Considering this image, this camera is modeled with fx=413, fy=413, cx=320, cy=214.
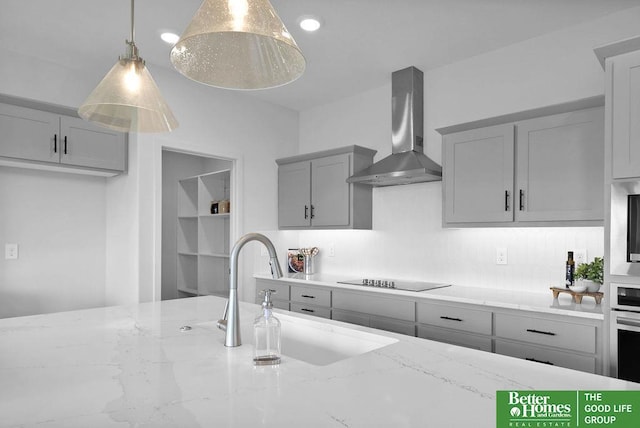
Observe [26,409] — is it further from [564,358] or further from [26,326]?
[564,358]

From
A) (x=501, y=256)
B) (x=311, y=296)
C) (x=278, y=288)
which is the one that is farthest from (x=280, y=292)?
(x=501, y=256)

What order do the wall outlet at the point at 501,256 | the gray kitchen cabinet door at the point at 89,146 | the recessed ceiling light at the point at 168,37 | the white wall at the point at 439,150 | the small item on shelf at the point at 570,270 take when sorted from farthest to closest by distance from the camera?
the gray kitchen cabinet door at the point at 89,146 → the wall outlet at the point at 501,256 → the recessed ceiling light at the point at 168,37 → the white wall at the point at 439,150 → the small item on shelf at the point at 570,270

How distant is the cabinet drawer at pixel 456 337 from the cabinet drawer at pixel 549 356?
8cm

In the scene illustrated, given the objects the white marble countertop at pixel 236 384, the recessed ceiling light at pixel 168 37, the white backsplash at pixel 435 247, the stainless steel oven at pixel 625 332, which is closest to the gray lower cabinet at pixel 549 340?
the stainless steel oven at pixel 625 332

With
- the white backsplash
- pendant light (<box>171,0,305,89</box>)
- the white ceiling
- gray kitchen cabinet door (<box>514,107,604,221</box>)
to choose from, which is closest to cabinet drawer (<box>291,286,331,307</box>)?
the white backsplash

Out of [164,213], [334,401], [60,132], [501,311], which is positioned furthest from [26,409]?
[164,213]

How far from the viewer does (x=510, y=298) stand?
268cm

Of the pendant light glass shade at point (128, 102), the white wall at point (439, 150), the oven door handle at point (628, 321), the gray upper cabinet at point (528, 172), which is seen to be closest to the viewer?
the pendant light glass shade at point (128, 102)

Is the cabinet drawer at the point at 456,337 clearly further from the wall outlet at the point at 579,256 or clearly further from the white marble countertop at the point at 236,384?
the white marble countertop at the point at 236,384

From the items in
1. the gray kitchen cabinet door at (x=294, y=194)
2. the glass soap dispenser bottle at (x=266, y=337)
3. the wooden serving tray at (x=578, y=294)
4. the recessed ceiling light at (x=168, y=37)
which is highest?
the recessed ceiling light at (x=168, y=37)

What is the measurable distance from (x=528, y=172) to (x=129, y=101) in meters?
2.42

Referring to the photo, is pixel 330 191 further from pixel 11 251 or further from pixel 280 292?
pixel 11 251

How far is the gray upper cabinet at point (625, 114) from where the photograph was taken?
2076 mm

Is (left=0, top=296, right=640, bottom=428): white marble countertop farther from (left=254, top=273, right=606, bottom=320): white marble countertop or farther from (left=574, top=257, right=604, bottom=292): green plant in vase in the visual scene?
(left=574, top=257, right=604, bottom=292): green plant in vase
